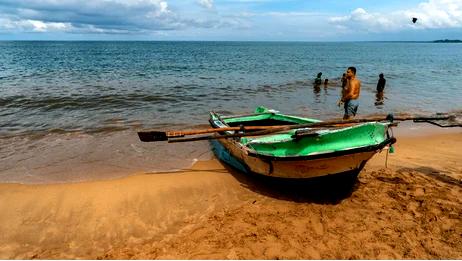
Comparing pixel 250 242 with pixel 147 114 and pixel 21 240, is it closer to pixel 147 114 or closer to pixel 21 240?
pixel 21 240

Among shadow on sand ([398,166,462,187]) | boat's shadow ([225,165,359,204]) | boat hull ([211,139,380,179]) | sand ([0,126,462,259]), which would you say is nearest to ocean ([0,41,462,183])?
sand ([0,126,462,259])

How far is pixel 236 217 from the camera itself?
575cm

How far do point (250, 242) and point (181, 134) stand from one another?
3.40m

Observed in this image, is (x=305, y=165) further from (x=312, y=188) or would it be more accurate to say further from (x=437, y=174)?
(x=437, y=174)

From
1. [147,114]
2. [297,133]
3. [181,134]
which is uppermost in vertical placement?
[297,133]

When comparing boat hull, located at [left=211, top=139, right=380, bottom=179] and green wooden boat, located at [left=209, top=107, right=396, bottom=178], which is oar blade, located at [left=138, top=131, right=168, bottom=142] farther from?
green wooden boat, located at [left=209, top=107, right=396, bottom=178]

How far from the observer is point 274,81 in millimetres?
27484

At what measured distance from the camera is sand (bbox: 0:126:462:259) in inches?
191

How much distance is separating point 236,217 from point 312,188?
162 centimetres

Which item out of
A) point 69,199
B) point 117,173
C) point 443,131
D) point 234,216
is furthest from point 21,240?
point 443,131

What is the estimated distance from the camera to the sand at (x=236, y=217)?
191 inches

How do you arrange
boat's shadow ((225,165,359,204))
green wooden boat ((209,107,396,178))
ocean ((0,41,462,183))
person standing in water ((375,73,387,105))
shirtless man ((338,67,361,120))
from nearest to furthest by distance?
green wooden boat ((209,107,396,178)) → boat's shadow ((225,165,359,204)) → ocean ((0,41,462,183)) → shirtless man ((338,67,361,120)) → person standing in water ((375,73,387,105))

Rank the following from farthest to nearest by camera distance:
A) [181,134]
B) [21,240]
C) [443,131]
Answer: [443,131]
[181,134]
[21,240]

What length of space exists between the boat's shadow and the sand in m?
0.03
